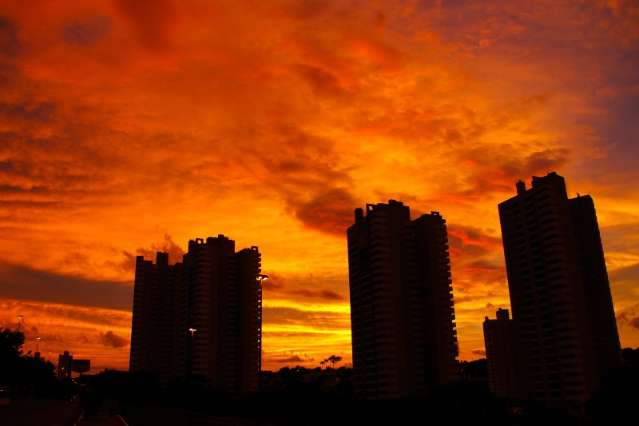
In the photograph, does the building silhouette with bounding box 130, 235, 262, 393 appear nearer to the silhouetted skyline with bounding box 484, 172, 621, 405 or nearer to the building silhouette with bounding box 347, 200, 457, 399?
the building silhouette with bounding box 347, 200, 457, 399

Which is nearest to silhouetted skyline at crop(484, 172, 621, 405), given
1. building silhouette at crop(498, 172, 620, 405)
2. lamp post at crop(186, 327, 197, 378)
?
building silhouette at crop(498, 172, 620, 405)

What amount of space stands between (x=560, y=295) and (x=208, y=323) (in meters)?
80.1

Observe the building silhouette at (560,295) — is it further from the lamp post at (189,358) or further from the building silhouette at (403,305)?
the lamp post at (189,358)

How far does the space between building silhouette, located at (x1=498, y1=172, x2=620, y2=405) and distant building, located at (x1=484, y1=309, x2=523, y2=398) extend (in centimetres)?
1256

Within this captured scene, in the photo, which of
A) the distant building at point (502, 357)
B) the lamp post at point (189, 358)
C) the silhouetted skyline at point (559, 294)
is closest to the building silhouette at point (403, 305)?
the silhouetted skyline at point (559, 294)

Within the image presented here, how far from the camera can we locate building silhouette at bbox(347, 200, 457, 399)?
4875 inches

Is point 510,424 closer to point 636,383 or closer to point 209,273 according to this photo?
point 636,383

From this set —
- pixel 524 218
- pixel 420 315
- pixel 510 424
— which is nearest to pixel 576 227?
pixel 524 218

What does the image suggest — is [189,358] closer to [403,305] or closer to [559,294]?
[403,305]

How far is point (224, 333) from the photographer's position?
141m

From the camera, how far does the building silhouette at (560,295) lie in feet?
389

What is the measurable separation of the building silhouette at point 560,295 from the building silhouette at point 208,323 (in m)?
63.0

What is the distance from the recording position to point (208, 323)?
13938cm

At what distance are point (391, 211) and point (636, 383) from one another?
9755 cm
